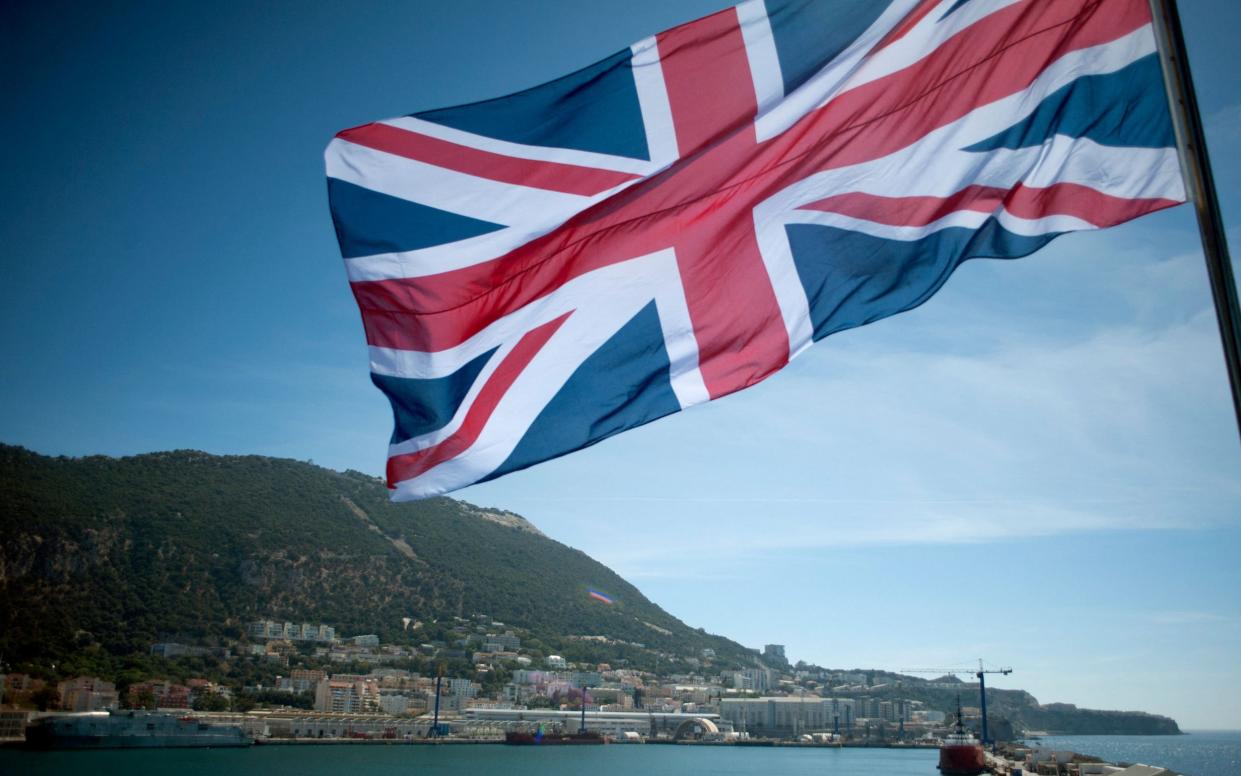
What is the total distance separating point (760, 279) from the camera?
3479 millimetres

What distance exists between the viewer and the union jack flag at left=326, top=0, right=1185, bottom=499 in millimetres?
3340

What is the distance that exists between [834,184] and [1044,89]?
761 mm

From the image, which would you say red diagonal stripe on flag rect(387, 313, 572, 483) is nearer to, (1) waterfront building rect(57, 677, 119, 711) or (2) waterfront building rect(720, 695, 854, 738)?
(1) waterfront building rect(57, 677, 119, 711)

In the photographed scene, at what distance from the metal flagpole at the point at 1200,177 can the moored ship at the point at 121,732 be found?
7101 centimetres

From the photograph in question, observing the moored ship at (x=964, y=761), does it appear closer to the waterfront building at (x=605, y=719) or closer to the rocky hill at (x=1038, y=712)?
the waterfront building at (x=605, y=719)

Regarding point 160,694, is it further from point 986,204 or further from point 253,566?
point 986,204

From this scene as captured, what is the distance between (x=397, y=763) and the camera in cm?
6153

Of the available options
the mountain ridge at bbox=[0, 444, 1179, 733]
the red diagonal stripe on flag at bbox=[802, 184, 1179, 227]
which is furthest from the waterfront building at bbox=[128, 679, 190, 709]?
the red diagonal stripe on flag at bbox=[802, 184, 1179, 227]

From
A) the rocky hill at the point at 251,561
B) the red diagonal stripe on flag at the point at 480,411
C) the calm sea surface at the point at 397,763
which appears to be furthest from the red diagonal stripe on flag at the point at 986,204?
the rocky hill at the point at 251,561

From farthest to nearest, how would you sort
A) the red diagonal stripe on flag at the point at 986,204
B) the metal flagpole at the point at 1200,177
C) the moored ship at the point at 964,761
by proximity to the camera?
the moored ship at the point at 964,761
the red diagonal stripe on flag at the point at 986,204
the metal flagpole at the point at 1200,177

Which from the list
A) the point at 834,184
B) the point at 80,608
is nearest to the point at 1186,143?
the point at 834,184

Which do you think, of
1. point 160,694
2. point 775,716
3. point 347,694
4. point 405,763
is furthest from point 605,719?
point 405,763

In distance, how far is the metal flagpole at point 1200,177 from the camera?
203 cm

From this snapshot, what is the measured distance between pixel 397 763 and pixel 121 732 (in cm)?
1810
